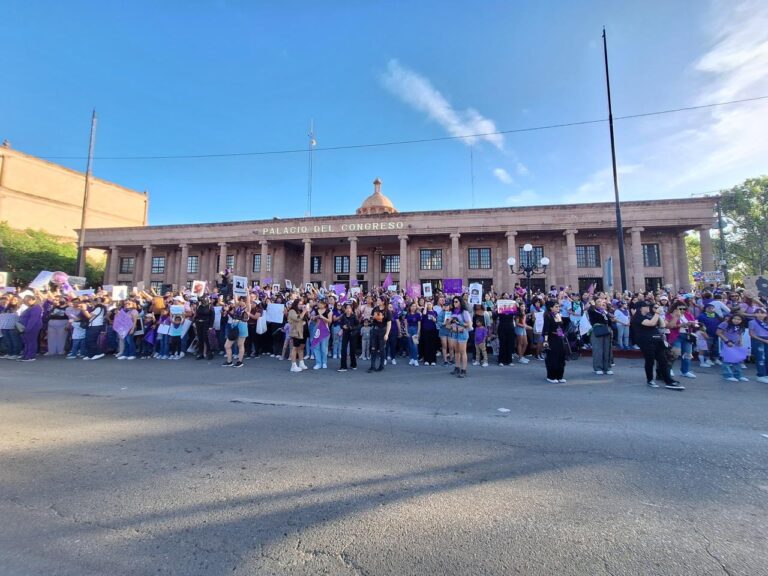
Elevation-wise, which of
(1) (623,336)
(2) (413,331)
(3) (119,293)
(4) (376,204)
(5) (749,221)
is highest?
(4) (376,204)

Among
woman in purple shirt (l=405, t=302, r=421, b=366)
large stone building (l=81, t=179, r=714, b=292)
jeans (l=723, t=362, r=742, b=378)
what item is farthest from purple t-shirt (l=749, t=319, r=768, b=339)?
large stone building (l=81, t=179, r=714, b=292)

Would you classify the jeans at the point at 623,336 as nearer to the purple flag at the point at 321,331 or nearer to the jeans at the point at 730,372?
the jeans at the point at 730,372

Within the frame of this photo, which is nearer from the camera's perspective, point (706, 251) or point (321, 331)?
point (321, 331)

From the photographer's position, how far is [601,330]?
30.2 feet

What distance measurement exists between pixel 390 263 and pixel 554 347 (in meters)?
32.3

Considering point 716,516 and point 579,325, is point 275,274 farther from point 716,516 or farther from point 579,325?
→ point 716,516

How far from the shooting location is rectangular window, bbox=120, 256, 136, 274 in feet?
151

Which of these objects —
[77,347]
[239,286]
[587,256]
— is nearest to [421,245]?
[587,256]

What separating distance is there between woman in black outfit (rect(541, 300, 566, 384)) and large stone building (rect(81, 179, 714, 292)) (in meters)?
21.8

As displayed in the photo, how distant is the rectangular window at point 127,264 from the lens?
151 ft

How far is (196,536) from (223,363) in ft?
29.5

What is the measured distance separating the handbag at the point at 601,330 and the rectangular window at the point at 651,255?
3054 centimetres

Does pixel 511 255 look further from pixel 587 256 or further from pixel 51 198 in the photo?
pixel 51 198

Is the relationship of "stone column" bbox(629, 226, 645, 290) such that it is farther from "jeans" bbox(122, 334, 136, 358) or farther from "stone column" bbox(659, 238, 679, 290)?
"jeans" bbox(122, 334, 136, 358)
